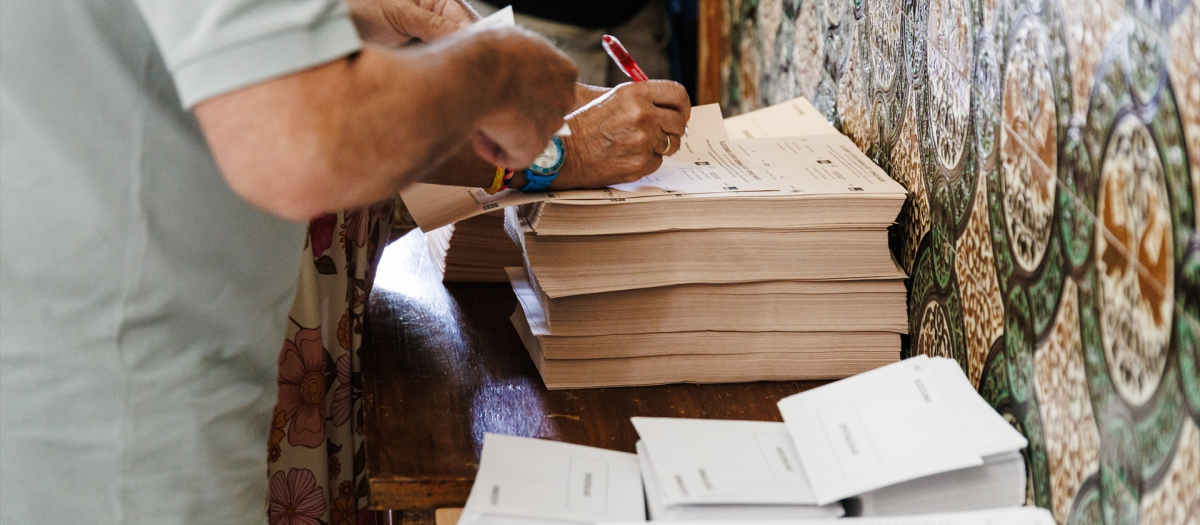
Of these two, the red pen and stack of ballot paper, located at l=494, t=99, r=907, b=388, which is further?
the red pen

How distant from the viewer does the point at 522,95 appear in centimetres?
70

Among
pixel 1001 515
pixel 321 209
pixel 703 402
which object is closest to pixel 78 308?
pixel 321 209

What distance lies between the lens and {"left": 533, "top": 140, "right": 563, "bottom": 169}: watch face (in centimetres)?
103

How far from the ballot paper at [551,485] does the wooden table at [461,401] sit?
0.04 m

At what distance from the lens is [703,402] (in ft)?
3.37

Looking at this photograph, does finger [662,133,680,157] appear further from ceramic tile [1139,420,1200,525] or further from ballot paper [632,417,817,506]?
ceramic tile [1139,420,1200,525]

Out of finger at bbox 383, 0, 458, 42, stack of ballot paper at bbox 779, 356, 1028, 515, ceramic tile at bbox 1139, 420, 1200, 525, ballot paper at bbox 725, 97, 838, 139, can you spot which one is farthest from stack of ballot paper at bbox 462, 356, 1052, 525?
ballot paper at bbox 725, 97, 838, 139

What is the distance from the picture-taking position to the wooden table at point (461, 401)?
0.86m

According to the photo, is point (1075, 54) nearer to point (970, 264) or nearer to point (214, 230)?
point (970, 264)

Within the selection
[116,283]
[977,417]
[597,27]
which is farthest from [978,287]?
[597,27]

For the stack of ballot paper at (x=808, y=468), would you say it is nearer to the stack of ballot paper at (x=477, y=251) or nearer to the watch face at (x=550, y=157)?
the watch face at (x=550, y=157)

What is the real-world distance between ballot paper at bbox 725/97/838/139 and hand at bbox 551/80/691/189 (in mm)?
257

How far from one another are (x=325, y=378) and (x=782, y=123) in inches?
28.8

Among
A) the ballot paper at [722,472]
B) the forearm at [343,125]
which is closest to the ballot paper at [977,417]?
the ballot paper at [722,472]
